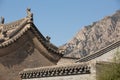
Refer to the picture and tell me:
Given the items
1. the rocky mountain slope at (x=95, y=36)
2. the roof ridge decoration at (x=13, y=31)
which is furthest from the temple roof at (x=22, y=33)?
the rocky mountain slope at (x=95, y=36)

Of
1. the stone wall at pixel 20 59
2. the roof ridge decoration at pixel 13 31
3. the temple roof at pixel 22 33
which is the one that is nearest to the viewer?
the stone wall at pixel 20 59

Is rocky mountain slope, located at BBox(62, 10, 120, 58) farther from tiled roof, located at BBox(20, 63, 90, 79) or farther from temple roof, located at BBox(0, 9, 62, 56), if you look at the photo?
tiled roof, located at BBox(20, 63, 90, 79)

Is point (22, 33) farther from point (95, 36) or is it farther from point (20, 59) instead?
point (95, 36)

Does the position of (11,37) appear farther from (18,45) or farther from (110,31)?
(110,31)

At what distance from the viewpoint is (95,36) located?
87438mm

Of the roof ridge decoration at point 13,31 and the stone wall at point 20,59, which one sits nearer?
the stone wall at point 20,59

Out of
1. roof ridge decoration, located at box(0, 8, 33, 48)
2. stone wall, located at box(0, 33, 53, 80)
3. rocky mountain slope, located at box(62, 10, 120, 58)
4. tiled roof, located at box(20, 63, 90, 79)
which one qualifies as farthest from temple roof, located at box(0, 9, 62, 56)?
rocky mountain slope, located at box(62, 10, 120, 58)

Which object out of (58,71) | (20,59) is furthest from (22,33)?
(58,71)

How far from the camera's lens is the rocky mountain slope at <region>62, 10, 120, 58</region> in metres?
82.2

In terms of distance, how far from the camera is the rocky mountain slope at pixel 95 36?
82.2m

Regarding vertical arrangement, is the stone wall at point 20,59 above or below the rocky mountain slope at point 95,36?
below

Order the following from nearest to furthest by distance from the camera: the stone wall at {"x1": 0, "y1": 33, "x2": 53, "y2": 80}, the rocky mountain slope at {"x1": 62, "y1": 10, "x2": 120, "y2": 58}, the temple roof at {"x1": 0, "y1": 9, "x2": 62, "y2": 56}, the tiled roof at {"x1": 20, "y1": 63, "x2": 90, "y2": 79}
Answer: the tiled roof at {"x1": 20, "y1": 63, "x2": 90, "y2": 79}, the stone wall at {"x1": 0, "y1": 33, "x2": 53, "y2": 80}, the temple roof at {"x1": 0, "y1": 9, "x2": 62, "y2": 56}, the rocky mountain slope at {"x1": 62, "y1": 10, "x2": 120, "y2": 58}

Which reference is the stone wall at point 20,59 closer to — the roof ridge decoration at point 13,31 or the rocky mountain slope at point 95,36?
the roof ridge decoration at point 13,31

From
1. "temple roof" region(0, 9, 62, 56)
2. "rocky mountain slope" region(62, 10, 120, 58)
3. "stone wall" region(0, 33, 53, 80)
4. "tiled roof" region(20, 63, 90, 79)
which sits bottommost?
"tiled roof" region(20, 63, 90, 79)
